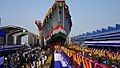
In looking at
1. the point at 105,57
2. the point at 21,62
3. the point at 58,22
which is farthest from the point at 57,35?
the point at 105,57

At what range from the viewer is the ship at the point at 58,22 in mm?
37866

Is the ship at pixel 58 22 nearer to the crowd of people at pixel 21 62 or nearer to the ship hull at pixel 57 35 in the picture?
the ship hull at pixel 57 35

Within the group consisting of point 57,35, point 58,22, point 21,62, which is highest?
point 58,22

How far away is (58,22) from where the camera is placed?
38.6 m

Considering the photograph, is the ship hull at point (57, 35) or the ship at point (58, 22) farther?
the ship at point (58, 22)

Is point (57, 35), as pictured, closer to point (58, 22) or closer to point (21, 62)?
point (58, 22)

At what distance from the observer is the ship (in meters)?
37.9

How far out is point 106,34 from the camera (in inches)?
1619

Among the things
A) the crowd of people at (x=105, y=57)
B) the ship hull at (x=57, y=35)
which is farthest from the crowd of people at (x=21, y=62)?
the ship hull at (x=57, y=35)

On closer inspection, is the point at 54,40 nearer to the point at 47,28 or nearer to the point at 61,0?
the point at 47,28

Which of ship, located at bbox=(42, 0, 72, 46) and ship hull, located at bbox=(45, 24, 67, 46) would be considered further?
ship, located at bbox=(42, 0, 72, 46)

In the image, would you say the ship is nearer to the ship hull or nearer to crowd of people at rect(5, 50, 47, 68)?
the ship hull

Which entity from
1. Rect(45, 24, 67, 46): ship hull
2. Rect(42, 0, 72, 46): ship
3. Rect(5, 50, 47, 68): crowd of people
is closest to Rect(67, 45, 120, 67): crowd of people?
Rect(5, 50, 47, 68): crowd of people

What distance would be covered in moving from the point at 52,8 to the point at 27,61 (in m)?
18.0
